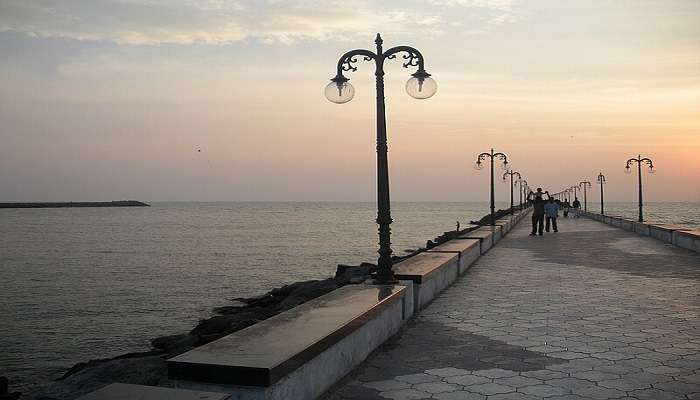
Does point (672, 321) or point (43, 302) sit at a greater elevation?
point (672, 321)

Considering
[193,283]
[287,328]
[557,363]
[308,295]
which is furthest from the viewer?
[193,283]

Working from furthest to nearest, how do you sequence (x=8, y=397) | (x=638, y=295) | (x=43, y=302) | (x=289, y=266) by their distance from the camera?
(x=289, y=266), (x=43, y=302), (x=8, y=397), (x=638, y=295)

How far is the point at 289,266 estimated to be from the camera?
38.4 meters

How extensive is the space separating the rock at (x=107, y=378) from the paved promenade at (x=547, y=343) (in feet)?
14.3

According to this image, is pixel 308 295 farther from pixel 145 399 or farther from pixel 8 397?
pixel 145 399

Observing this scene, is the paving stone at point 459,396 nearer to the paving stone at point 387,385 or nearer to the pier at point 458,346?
the pier at point 458,346

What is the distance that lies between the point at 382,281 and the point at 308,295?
979 centimetres

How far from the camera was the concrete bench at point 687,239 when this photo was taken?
56.2ft

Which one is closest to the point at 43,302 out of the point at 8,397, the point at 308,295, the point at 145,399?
the point at 308,295

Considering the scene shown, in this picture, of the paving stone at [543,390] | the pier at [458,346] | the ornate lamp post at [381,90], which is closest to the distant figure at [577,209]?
the pier at [458,346]

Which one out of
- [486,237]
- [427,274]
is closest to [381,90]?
[427,274]

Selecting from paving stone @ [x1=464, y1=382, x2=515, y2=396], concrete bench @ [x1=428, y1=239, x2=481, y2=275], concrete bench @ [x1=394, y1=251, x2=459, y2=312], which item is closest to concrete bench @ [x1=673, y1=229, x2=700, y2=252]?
concrete bench @ [x1=428, y1=239, x2=481, y2=275]

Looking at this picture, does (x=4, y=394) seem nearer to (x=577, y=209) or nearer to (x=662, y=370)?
(x=662, y=370)

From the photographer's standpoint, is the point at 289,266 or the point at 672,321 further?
the point at 289,266
